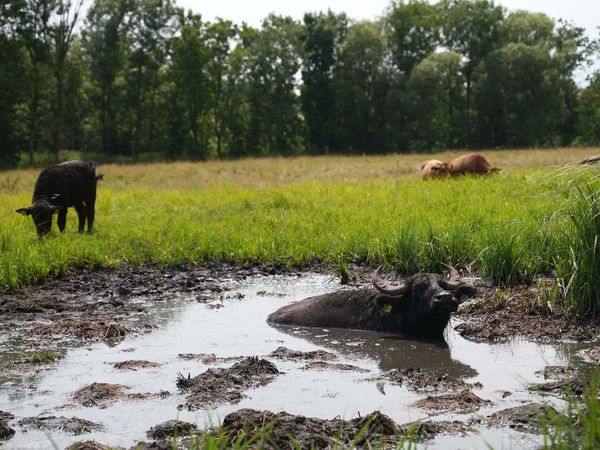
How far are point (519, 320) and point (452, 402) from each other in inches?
115

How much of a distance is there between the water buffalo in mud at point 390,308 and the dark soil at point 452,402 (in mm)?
2045

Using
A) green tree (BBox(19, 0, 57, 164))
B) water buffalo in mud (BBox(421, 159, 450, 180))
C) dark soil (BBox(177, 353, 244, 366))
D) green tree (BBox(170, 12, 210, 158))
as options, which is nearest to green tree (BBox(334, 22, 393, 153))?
green tree (BBox(170, 12, 210, 158))

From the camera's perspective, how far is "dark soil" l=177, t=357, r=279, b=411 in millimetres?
6008

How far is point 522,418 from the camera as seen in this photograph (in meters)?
5.25

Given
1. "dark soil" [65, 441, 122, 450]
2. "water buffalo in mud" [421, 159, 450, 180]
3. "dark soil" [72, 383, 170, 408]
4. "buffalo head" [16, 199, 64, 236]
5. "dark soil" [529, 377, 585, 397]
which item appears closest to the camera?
"dark soil" [65, 441, 122, 450]

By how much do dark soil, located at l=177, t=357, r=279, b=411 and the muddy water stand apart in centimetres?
9

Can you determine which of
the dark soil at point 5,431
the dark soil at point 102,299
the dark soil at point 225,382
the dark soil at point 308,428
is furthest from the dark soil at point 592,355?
the dark soil at point 5,431

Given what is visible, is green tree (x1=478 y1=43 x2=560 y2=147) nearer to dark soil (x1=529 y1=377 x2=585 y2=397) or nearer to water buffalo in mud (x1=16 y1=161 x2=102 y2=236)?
water buffalo in mud (x1=16 y1=161 x2=102 y2=236)

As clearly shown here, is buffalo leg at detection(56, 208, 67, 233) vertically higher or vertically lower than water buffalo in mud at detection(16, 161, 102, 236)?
lower

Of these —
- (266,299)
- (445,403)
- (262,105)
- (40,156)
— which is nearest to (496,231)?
(266,299)

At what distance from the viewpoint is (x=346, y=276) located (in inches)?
434

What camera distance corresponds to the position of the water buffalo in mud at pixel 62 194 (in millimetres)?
14102

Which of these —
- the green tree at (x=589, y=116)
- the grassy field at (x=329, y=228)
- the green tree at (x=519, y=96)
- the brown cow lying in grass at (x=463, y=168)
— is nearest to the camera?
the grassy field at (x=329, y=228)

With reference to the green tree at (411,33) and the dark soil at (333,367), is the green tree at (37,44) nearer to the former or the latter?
the green tree at (411,33)
